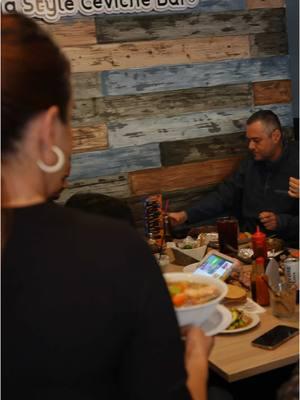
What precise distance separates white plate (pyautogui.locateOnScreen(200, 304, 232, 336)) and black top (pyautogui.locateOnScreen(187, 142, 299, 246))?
1.92 metres

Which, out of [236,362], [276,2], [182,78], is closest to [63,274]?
[236,362]

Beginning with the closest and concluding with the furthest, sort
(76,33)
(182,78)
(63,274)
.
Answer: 1. (63,274)
2. (76,33)
3. (182,78)

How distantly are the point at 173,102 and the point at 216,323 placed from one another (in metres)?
2.39

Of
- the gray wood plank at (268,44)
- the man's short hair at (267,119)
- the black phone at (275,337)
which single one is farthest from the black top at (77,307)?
the gray wood plank at (268,44)

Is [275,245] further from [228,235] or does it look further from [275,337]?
[275,337]

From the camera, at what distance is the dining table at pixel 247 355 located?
1547 millimetres

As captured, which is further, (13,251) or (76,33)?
(76,33)

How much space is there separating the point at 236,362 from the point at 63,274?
35.8 inches

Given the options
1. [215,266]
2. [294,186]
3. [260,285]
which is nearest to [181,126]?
[294,186]

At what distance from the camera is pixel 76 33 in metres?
3.22

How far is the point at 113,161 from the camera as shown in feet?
11.2

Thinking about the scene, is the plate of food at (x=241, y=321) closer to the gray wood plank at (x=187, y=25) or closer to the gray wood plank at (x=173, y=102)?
the gray wood plank at (x=173, y=102)

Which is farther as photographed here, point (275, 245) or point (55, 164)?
point (275, 245)

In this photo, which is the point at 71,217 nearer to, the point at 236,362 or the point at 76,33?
the point at 236,362
